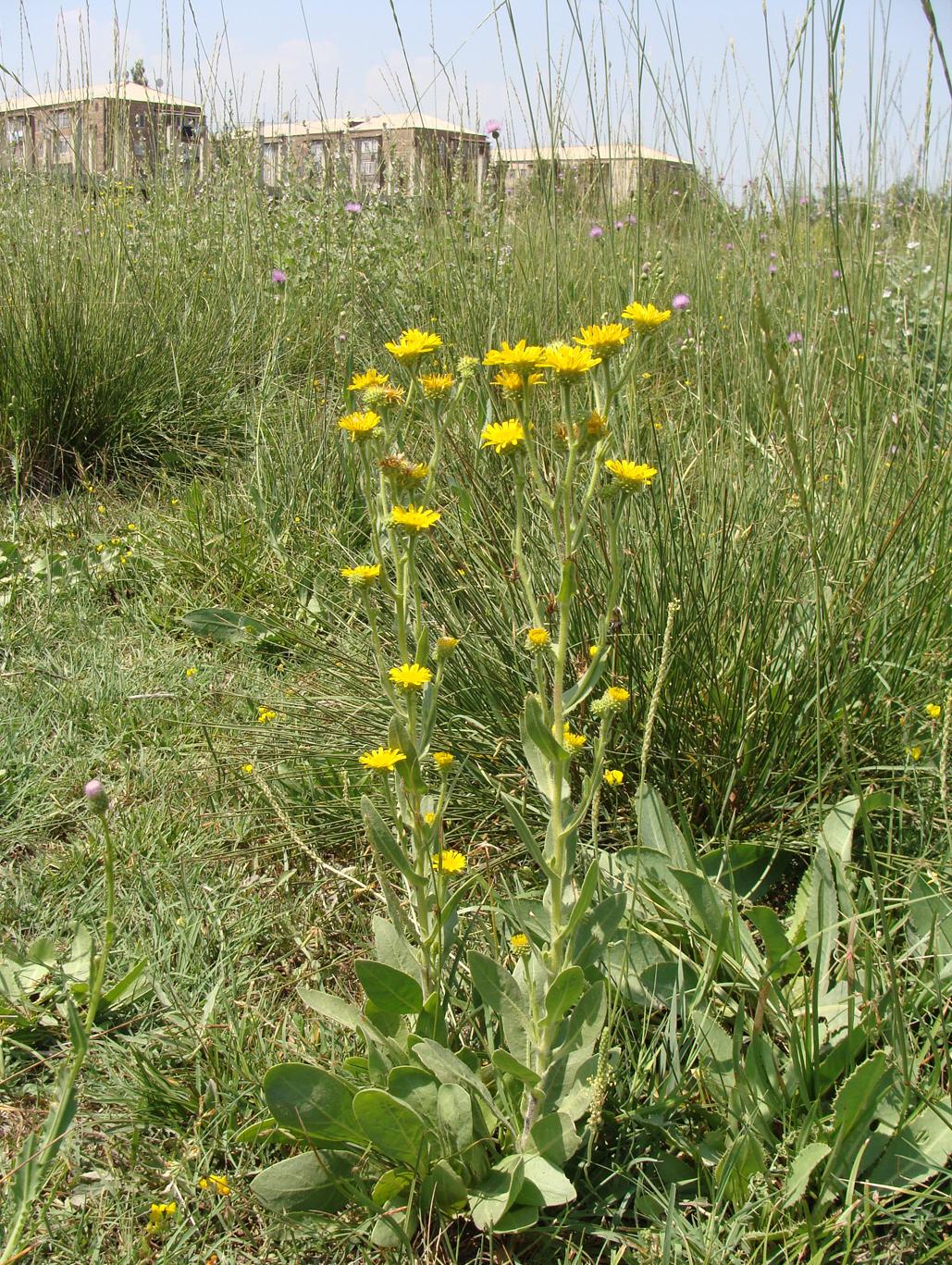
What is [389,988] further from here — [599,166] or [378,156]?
[378,156]

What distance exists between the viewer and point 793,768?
1.50 metres

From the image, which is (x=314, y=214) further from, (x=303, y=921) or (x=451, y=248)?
(x=303, y=921)

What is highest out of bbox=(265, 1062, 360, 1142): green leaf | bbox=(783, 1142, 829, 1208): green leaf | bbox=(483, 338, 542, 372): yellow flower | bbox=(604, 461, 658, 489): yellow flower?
bbox=(483, 338, 542, 372): yellow flower

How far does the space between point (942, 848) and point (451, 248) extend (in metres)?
2.92

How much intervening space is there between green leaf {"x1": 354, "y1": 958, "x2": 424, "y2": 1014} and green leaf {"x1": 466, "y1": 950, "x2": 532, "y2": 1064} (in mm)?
82

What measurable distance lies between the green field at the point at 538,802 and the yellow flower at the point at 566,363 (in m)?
0.04

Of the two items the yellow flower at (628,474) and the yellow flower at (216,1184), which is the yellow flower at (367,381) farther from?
the yellow flower at (216,1184)

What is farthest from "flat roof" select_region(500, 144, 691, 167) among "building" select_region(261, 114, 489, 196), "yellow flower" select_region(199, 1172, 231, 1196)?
"yellow flower" select_region(199, 1172, 231, 1196)

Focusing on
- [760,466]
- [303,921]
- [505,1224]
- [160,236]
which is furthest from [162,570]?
[160,236]

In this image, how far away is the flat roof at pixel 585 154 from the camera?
213 centimetres

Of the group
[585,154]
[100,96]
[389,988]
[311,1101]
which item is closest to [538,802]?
[389,988]

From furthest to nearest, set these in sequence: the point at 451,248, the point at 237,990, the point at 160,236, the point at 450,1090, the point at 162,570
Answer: the point at 160,236 → the point at 451,248 → the point at 162,570 → the point at 237,990 → the point at 450,1090

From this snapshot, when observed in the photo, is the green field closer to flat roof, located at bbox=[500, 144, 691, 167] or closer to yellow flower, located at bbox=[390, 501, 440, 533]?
yellow flower, located at bbox=[390, 501, 440, 533]

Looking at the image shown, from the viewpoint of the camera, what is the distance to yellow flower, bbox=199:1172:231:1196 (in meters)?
1.05
